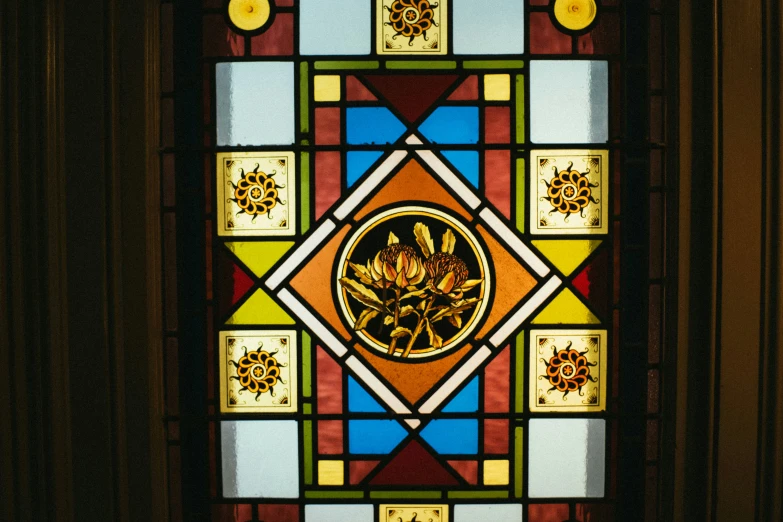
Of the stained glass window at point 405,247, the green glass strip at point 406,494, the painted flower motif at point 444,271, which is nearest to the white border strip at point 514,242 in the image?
the stained glass window at point 405,247

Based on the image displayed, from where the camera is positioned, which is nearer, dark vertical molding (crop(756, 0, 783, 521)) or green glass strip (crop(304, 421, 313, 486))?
dark vertical molding (crop(756, 0, 783, 521))

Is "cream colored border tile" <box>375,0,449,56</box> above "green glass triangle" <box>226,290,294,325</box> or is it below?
above

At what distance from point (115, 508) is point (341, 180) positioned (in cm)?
101

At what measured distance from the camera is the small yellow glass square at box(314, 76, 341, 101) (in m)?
1.51

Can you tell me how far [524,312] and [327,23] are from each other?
3.06ft

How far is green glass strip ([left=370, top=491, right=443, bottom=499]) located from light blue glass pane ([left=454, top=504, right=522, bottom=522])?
0.07 m

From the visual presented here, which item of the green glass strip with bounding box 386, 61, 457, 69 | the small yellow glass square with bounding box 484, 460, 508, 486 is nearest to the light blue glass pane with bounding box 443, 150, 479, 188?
the green glass strip with bounding box 386, 61, 457, 69

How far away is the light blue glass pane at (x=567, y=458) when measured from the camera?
1.53 metres

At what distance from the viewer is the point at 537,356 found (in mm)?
1524

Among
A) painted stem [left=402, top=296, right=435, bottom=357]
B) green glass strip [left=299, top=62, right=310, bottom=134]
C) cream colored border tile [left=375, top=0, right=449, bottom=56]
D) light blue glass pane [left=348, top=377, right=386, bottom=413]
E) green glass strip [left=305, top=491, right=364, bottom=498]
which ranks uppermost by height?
cream colored border tile [left=375, top=0, right=449, bottom=56]

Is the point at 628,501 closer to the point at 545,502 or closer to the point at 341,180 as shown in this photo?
the point at 545,502

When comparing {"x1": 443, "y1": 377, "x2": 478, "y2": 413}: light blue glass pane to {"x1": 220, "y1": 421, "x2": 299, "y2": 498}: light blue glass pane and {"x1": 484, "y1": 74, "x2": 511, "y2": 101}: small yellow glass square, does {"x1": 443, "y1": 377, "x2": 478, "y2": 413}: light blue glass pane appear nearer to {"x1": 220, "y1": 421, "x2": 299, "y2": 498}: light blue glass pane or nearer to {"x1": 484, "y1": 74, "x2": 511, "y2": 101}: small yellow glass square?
{"x1": 220, "y1": 421, "x2": 299, "y2": 498}: light blue glass pane

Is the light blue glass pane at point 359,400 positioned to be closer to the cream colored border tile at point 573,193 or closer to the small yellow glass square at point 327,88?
the cream colored border tile at point 573,193

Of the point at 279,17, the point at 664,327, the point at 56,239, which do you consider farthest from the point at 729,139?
the point at 56,239
